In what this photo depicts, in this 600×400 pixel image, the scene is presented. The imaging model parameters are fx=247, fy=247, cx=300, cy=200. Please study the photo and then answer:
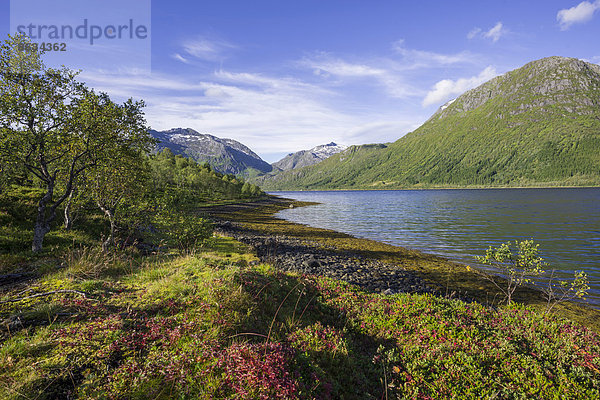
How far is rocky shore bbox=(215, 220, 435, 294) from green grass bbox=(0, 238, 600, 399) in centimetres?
891

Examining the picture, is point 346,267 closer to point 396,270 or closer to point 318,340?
point 396,270

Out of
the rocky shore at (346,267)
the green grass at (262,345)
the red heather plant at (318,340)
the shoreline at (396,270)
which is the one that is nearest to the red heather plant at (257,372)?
the green grass at (262,345)

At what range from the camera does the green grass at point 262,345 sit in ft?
15.5

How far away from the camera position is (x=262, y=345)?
19.1ft

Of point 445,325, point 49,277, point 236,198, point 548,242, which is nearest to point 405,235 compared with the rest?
point 548,242

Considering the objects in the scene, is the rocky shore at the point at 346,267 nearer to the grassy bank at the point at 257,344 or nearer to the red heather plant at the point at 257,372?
the grassy bank at the point at 257,344

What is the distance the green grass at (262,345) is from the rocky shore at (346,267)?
351 inches

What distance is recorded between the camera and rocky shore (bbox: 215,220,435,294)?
67.7ft

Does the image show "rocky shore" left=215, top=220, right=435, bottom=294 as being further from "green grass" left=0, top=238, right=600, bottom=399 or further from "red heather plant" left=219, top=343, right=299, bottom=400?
"red heather plant" left=219, top=343, right=299, bottom=400

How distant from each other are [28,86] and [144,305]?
15182mm

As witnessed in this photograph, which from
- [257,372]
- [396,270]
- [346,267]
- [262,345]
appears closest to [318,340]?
[262,345]

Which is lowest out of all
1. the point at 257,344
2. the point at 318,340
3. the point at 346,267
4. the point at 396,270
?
the point at 396,270

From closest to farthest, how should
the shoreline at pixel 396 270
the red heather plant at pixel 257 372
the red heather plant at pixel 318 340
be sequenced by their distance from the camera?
the red heather plant at pixel 257 372
the red heather plant at pixel 318 340
the shoreline at pixel 396 270

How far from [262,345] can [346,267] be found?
20.4 meters
